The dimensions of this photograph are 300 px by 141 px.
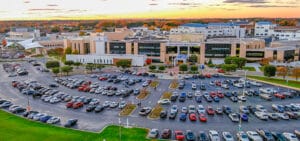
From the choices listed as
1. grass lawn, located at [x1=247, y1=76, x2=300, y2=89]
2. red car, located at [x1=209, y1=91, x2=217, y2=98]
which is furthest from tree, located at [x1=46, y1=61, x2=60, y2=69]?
grass lawn, located at [x1=247, y1=76, x2=300, y2=89]

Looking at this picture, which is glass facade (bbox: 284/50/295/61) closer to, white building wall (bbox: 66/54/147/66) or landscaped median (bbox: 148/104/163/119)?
white building wall (bbox: 66/54/147/66)

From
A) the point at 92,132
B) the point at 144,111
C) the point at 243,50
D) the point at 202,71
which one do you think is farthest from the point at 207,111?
the point at 243,50

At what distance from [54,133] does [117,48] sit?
3154 cm

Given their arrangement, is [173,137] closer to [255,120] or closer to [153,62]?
[255,120]

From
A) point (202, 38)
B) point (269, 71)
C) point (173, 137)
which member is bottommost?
point (173, 137)

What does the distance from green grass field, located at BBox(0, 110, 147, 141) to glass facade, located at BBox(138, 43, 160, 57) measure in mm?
28541

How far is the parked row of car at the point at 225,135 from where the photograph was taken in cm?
1666

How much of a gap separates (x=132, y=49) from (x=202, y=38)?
11.9 meters

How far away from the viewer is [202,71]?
128ft

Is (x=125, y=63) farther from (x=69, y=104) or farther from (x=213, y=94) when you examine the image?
(x=69, y=104)

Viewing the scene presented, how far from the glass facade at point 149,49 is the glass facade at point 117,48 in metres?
2.85

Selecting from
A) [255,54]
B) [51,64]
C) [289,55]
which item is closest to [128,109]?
[51,64]

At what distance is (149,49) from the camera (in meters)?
47.0

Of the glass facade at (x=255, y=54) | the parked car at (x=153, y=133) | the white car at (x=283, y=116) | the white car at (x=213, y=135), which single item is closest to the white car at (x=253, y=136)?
the white car at (x=213, y=135)
